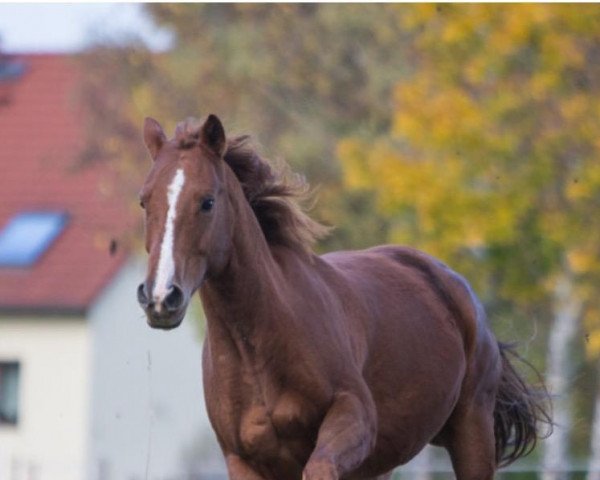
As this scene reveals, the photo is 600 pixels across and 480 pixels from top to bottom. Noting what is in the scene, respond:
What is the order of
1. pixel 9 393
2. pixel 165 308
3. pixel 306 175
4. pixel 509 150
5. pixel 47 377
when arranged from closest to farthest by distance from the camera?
1. pixel 165 308
2. pixel 509 150
3. pixel 306 175
4. pixel 47 377
5. pixel 9 393

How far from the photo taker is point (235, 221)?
26.1ft

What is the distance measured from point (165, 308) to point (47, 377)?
91.8 ft

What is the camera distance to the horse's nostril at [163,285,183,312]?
7219 millimetres

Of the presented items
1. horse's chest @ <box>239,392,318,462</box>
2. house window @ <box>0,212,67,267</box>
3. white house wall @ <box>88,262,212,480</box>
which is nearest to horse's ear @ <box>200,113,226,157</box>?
horse's chest @ <box>239,392,318,462</box>

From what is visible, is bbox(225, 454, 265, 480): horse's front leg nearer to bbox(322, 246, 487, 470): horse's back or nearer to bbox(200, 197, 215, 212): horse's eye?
bbox(322, 246, 487, 470): horse's back

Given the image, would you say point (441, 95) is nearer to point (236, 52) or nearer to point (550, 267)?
point (550, 267)

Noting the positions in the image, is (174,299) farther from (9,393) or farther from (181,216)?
(9,393)

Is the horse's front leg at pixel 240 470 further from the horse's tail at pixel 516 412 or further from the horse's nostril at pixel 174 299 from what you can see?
the horse's tail at pixel 516 412

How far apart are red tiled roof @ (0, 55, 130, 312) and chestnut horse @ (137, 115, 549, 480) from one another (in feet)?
80.7

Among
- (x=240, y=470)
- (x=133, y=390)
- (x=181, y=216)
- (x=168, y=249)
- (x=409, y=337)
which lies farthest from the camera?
(x=133, y=390)

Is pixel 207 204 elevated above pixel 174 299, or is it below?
above

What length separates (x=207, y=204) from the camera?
300 inches

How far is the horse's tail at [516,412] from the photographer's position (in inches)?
396

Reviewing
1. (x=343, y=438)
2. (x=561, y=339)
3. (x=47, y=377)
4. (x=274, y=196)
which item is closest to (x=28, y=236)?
(x=47, y=377)
